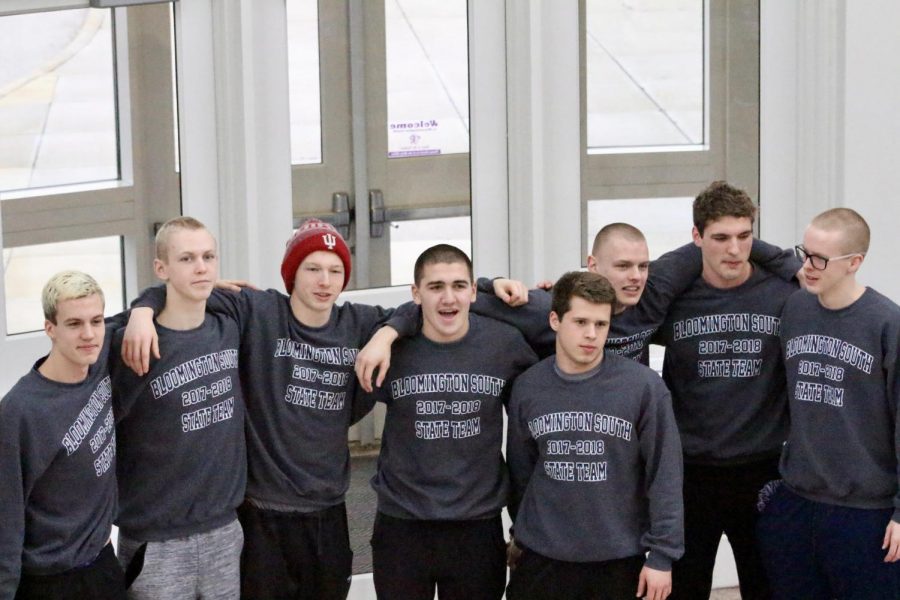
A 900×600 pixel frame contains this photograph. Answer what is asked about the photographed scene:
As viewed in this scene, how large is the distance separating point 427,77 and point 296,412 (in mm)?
1361

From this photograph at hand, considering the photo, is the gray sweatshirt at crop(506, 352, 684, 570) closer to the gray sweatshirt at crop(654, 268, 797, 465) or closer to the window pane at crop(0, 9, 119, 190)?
the gray sweatshirt at crop(654, 268, 797, 465)

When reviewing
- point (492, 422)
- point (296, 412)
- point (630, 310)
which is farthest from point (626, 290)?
point (296, 412)

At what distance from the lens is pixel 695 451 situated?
145 inches

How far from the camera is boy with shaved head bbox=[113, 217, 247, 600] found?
10.7 feet

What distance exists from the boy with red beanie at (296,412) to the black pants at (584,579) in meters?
0.52

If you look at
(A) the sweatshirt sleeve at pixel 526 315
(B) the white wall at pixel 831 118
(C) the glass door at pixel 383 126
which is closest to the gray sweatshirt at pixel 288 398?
(A) the sweatshirt sleeve at pixel 526 315

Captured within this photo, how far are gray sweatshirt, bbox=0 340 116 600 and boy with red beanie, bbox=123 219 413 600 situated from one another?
413 millimetres

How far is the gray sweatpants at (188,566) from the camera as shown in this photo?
3268mm

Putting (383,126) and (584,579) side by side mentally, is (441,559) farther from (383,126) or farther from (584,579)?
(383,126)

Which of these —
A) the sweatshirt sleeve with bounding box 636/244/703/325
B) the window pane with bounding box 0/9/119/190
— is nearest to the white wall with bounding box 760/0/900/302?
the sweatshirt sleeve with bounding box 636/244/703/325

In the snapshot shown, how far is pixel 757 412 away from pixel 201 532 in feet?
4.74

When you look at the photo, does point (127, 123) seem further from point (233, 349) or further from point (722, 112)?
point (722, 112)

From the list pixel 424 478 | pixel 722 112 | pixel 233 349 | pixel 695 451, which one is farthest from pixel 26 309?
pixel 722 112

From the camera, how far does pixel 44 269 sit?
3.97m
